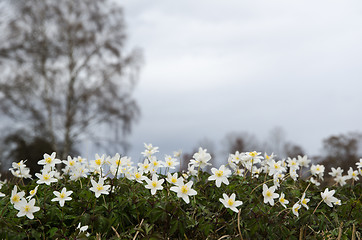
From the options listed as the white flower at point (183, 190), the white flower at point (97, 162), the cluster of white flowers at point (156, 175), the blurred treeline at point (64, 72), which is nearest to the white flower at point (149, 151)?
the cluster of white flowers at point (156, 175)

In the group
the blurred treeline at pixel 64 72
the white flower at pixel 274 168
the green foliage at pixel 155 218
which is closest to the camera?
the green foliage at pixel 155 218

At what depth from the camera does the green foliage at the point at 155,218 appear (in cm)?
194

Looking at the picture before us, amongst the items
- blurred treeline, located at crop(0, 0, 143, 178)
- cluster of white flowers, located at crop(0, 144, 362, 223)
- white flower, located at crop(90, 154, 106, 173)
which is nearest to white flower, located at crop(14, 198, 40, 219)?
cluster of white flowers, located at crop(0, 144, 362, 223)

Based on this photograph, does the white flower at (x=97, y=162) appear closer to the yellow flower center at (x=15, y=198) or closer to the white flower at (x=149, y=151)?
the white flower at (x=149, y=151)

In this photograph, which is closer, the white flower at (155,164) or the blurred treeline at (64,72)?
the white flower at (155,164)

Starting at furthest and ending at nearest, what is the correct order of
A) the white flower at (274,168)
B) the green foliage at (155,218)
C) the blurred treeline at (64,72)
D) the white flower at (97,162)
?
the blurred treeline at (64,72) < the white flower at (97,162) < the white flower at (274,168) < the green foliage at (155,218)

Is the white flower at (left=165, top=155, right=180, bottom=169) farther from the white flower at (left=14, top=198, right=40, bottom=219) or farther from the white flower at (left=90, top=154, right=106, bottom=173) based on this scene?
the white flower at (left=14, top=198, right=40, bottom=219)

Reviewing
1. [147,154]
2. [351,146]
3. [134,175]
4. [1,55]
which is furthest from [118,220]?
[351,146]

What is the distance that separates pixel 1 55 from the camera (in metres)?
10.8

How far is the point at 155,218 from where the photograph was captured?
1.91 metres

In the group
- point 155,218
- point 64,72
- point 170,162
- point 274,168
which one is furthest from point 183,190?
point 64,72

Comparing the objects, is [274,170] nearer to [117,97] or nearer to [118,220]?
[118,220]

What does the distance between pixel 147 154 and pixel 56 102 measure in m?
10.9

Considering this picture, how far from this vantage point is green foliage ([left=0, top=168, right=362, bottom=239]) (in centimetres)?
194
